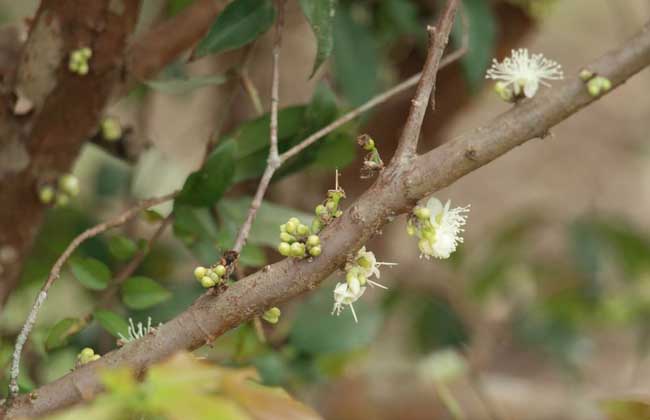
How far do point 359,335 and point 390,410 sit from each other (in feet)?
2.54

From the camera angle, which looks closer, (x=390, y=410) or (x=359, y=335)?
(x=359, y=335)

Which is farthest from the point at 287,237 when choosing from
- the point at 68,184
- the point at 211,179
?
the point at 68,184

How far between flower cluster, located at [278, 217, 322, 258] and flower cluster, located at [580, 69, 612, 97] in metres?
0.21

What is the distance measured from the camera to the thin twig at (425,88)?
58cm

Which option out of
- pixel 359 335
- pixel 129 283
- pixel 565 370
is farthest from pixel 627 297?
pixel 129 283

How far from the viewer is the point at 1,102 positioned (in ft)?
2.68

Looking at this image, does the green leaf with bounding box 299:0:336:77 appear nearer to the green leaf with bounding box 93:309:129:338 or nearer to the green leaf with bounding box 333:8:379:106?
the green leaf with bounding box 93:309:129:338

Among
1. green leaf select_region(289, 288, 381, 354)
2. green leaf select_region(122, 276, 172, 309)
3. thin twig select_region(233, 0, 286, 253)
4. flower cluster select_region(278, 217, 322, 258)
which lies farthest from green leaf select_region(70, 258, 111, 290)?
green leaf select_region(289, 288, 381, 354)

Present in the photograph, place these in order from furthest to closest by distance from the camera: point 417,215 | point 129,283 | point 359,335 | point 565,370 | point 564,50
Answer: point 564,50, point 565,370, point 359,335, point 129,283, point 417,215

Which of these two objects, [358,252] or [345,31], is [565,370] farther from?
[358,252]

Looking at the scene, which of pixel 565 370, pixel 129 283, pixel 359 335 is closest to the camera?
pixel 129 283

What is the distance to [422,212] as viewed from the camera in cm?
56

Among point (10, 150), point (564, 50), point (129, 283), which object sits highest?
point (564, 50)

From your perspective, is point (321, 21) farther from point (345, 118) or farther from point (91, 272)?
point (91, 272)
